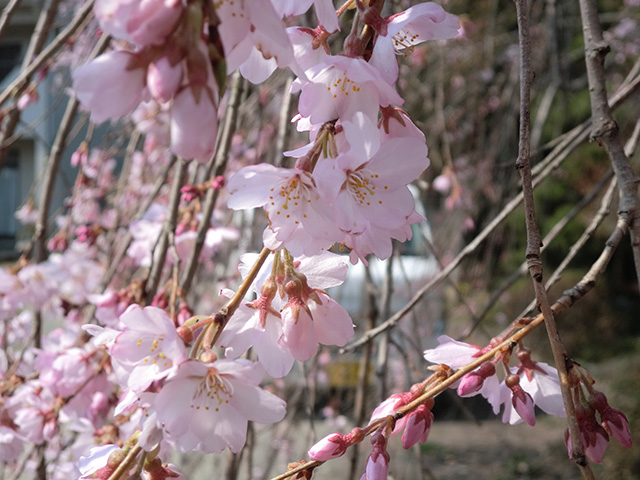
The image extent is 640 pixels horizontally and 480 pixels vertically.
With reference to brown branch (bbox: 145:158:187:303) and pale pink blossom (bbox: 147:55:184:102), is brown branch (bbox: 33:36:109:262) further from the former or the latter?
pale pink blossom (bbox: 147:55:184:102)

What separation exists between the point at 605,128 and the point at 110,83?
576 mm

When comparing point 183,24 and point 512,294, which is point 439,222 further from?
point 183,24

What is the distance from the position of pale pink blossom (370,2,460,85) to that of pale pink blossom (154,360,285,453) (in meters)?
0.27

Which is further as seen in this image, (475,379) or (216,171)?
(216,171)

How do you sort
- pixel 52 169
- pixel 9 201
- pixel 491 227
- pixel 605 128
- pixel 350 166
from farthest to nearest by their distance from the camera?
pixel 9 201 < pixel 52 169 < pixel 491 227 < pixel 605 128 < pixel 350 166

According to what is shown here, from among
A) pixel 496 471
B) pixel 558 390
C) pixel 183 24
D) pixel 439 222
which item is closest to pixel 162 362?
pixel 183 24

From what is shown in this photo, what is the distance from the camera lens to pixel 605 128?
74 centimetres

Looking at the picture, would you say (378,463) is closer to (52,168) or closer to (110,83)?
(110,83)

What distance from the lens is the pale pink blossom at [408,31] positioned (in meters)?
0.52

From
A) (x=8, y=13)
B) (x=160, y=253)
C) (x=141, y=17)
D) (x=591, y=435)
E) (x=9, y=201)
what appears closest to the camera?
(x=141, y=17)

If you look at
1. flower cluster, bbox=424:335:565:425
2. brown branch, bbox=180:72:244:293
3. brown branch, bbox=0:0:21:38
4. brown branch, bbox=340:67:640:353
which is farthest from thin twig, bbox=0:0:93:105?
flower cluster, bbox=424:335:565:425

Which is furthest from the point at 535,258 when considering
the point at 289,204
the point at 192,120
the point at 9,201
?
the point at 9,201

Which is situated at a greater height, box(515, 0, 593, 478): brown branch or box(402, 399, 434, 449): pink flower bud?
box(515, 0, 593, 478): brown branch

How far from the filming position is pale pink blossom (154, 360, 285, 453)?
484 millimetres
